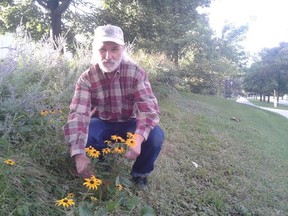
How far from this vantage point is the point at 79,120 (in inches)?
104

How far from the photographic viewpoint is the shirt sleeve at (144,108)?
8.59 ft

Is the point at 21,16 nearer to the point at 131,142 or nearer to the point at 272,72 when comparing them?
the point at 131,142

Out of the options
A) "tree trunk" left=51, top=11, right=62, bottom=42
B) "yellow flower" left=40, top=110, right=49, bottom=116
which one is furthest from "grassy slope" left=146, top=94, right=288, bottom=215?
"tree trunk" left=51, top=11, right=62, bottom=42

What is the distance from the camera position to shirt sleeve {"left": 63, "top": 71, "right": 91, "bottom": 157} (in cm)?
249

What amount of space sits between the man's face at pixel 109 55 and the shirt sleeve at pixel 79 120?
213 millimetres

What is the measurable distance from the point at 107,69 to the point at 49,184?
3.24 ft

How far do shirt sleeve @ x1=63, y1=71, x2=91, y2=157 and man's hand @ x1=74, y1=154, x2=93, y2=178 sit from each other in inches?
1.6

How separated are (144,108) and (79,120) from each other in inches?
20.4

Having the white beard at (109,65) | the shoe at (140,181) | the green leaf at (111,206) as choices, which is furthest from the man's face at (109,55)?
the green leaf at (111,206)

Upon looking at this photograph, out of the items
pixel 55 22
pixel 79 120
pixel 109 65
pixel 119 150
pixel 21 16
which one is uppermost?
pixel 21 16

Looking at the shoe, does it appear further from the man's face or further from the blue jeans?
the man's face

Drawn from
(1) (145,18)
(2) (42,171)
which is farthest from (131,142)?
(1) (145,18)

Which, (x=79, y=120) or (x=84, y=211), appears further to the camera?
(x=79, y=120)

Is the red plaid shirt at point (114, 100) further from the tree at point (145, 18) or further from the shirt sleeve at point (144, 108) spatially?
the tree at point (145, 18)
